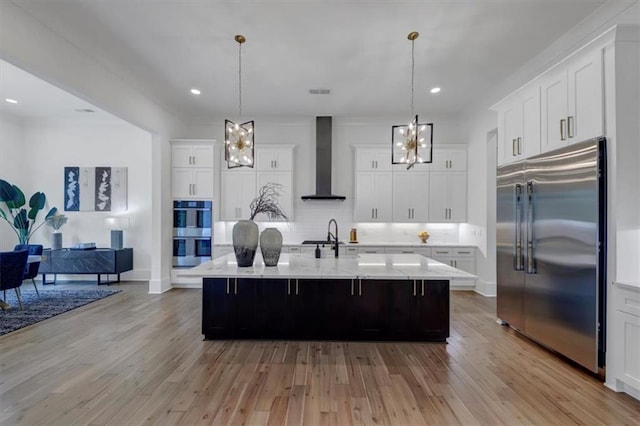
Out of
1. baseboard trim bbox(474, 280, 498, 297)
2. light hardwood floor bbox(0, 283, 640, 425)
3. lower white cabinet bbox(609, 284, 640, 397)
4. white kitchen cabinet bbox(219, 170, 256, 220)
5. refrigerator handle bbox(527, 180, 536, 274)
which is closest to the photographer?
light hardwood floor bbox(0, 283, 640, 425)

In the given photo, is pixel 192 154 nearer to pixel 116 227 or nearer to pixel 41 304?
pixel 116 227

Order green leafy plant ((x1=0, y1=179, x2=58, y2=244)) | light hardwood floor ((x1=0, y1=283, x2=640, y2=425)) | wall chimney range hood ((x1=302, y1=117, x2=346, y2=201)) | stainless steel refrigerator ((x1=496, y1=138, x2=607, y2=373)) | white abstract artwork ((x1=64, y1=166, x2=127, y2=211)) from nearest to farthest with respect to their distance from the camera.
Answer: light hardwood floor ((x1=0, y1=283, x2=640, y2=425)) → stainless steel refrigerator ((x1=496, y1=138, x2=607, y2=373)) → green leafy plant ((x1=0, y1=179, x2=58, y2=244)) → wall chimney range hood ((x1=302, y1=117, x2=346, y2=201)) → white abstract artwork ((x1=64, y1=166, x2=127, y2=211))

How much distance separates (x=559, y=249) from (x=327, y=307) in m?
2.37

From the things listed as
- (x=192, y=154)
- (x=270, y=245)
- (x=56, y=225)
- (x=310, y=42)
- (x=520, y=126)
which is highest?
(x=310, y=42)

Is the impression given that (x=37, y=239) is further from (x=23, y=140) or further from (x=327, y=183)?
(x=327, y=183)

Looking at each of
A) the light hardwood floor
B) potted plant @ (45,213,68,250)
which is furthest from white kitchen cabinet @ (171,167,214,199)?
the light hardwood floor

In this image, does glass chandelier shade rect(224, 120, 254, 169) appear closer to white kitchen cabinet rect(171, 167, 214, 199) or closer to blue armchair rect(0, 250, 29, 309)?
white kitchen cabinet rect(171, 167, 214, 199)

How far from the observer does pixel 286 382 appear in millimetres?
2498

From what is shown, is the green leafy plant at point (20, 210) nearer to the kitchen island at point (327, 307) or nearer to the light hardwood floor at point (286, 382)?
the light hardwood floor at point (286, 382)

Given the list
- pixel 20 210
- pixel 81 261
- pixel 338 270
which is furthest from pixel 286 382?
pixel 20 210

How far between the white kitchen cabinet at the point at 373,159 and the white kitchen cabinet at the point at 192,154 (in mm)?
2967

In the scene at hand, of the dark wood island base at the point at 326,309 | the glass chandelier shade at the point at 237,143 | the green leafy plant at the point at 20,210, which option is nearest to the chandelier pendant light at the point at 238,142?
the glass chandelier shade at the point at 237,143

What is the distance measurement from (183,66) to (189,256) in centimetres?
345

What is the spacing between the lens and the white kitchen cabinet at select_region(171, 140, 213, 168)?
589cm
